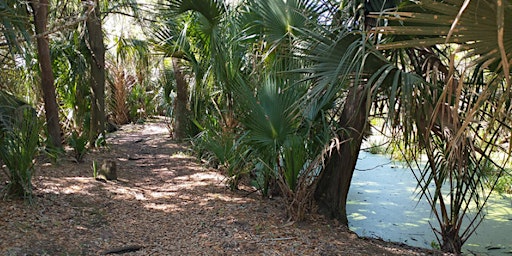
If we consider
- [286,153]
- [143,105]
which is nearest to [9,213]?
[286,153]

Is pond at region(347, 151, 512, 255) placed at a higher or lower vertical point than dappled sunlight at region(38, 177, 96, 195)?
lower

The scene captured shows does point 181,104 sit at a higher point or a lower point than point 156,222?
higher

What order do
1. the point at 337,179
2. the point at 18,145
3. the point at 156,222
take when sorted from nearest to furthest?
the point at 18,145, the point at 156,222, the point at 337,179

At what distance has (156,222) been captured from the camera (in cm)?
436

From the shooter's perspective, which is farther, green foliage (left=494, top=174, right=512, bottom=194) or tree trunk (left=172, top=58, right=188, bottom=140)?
tree trunk (left=172, top=58, right=188, bottom=140)

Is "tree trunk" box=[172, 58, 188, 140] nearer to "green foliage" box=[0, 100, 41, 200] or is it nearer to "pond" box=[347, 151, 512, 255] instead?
"pond" box=[347, 151, 512, 255]

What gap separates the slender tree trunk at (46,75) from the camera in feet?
19.7

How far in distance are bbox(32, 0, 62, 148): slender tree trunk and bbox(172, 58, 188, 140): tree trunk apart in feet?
9.76

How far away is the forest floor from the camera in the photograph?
12.0 ft

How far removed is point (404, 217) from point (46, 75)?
18.0ft

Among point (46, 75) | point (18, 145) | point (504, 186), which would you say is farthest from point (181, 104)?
point (504, 186)

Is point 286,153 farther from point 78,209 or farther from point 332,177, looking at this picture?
point 78,209

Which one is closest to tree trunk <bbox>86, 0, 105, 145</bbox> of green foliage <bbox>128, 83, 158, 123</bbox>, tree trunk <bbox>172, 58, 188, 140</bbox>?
tree trunk <bbox>172, 58, 188, 140</bbox>

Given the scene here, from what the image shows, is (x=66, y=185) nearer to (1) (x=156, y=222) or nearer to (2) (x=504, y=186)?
(1) (x=156, y=222)
